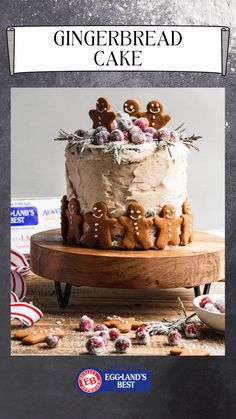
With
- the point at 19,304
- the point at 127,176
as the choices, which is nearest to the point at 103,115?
the point at 127,176

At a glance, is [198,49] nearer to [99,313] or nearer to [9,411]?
[99,313]

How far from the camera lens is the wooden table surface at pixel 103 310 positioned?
7.33 feet

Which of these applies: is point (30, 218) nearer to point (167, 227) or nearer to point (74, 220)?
point (74, 220)

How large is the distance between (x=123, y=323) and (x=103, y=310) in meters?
0.09

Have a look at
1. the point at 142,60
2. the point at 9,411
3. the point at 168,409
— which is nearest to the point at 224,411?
the point at 168,409

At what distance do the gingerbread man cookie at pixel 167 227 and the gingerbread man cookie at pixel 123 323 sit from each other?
0.30 metres

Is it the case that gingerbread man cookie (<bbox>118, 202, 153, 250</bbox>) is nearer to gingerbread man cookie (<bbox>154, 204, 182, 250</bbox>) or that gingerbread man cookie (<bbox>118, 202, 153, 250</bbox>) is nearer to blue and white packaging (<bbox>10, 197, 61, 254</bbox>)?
gingerbread man cookie (<bbox>154, 204, 182, 250</bbox>)

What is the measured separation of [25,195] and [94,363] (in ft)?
2.00

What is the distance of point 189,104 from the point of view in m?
2.33

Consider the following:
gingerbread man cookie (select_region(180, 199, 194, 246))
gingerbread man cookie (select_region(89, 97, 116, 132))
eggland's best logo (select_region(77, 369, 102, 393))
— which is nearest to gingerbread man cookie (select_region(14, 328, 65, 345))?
eggland's best logo (select_region(77, 369, 102, 393))

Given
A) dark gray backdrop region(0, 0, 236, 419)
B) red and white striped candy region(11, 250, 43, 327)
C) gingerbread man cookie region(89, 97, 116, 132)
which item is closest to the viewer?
dark gray backdrop region(0, 0, 236, 419)

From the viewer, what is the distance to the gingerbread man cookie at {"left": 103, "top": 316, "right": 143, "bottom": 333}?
2.33 metres

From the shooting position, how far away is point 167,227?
2.60m

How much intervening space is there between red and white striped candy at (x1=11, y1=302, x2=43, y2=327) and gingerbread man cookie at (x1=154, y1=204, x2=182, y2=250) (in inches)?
19.5
